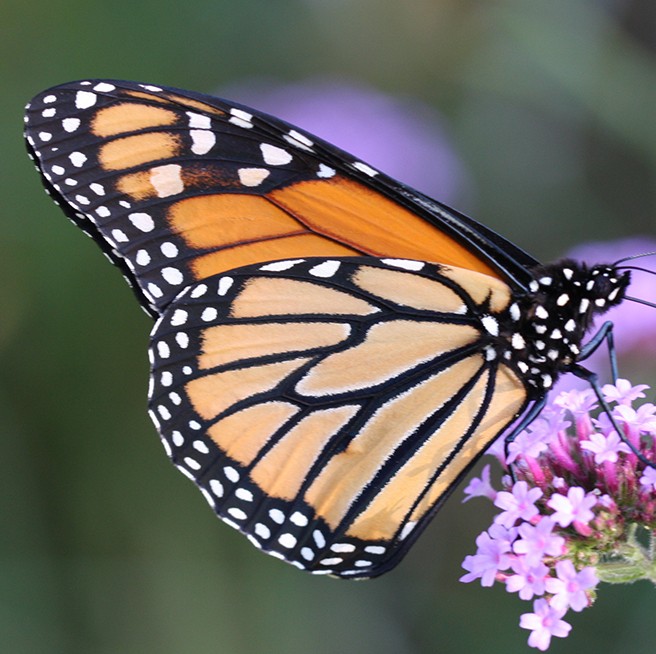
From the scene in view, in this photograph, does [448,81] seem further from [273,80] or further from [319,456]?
[319,456]

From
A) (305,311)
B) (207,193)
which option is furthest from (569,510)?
(207,193)

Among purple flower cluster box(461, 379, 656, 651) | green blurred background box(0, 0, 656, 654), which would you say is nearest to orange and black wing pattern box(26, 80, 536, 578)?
purple flower cluster box(461, 379, 656, 651)

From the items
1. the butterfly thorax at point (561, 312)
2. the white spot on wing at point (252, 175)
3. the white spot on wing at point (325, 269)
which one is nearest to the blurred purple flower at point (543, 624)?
the butterfly thorax at point (561, 312)

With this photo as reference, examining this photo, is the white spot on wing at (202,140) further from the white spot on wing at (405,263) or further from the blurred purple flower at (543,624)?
the blurred purple flower at (543,624)

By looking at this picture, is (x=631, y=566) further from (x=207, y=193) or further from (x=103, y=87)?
(x=103, y=87)

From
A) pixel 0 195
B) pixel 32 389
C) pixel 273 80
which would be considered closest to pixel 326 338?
pixel 32 389

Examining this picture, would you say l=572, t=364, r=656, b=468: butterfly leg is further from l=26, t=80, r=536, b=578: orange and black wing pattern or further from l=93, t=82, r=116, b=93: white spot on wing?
l=93, t=82, r=116, b=93: white spot on wing

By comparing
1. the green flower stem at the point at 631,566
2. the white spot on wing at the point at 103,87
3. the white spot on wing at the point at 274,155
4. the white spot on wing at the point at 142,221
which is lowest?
the green flower stem at the point at 631,566
